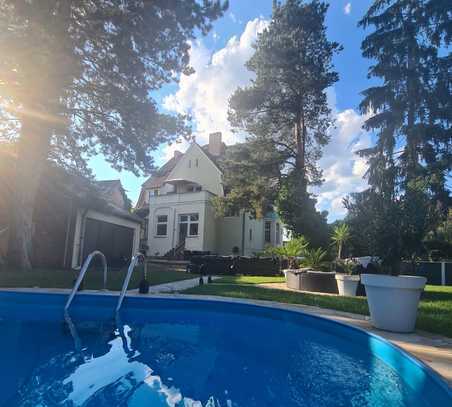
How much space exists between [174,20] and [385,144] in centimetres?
1311

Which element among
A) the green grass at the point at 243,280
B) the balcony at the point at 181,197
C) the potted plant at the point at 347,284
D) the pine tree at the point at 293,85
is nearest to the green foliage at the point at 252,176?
the pine tree at the point at 293,85

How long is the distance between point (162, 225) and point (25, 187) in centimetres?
1447

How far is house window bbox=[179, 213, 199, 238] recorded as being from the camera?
23234mm

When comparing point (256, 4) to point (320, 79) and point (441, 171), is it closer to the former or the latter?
point (320, 79)

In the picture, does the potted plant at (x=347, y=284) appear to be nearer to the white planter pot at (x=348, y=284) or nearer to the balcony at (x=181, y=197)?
the white planter pot at (x=348, y=284)

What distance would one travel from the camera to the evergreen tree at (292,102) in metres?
17.1

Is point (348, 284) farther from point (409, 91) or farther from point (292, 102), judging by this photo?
point (409, 91)

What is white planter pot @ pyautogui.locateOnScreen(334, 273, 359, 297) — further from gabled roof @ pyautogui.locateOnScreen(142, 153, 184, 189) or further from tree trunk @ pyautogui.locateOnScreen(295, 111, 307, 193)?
gabled roof @ pyautogui.locateOnScreen(142, 153, 184, 189)

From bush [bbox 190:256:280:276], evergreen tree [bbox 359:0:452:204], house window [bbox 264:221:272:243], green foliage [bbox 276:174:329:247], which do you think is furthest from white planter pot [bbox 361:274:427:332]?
house window [bbox 264:221:272:243]

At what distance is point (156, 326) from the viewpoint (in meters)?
5.09

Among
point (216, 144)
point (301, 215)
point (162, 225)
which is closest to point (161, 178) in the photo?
point (216, 144)

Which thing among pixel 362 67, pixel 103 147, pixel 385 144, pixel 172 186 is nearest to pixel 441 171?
pixel 385 144

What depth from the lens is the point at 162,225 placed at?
79.7ft

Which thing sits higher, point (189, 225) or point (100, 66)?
point (100, 66)
